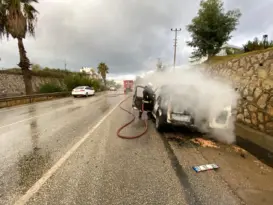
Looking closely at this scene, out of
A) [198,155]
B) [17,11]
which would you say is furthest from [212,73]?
[17,11]

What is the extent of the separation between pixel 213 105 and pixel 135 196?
4.31 m

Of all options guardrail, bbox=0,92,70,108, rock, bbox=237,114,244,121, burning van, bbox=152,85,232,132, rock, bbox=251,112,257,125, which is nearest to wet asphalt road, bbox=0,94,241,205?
burning van, bbox=152,85,232,132

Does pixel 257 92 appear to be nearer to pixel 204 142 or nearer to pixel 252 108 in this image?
pixel 252 108

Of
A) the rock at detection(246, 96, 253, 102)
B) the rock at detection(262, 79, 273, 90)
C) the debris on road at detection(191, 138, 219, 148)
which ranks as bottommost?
the debris on road at detection(191, 138, 219, 148)

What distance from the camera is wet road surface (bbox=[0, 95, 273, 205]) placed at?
2.96 m

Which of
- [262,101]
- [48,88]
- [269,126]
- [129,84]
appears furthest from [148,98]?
[129,84]

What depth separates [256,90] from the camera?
283 inches

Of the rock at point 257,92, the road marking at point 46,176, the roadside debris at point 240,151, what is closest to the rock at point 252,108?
the rock at point 257,92

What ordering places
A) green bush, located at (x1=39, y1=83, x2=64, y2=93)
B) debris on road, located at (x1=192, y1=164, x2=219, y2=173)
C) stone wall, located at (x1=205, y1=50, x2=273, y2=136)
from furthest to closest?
green bush, located at (x1=39, y1=83, x2=64, y2=93)
stone wall, located at (x1=205, y1=50, x2=273, y2=136)
debris on road, located at (x1=192, y1=164, x2=219, y2=173)

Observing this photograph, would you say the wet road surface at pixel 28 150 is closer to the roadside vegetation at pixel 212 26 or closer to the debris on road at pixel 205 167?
the debris on road at pixel 205 167

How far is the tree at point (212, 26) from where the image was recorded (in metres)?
22.2

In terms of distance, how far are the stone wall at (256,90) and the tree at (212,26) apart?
1432cm

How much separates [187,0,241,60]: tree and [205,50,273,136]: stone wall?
1432 centimetres

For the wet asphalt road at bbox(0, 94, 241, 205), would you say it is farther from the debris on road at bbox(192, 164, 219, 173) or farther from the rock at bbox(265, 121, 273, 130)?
the rock at bbox(265, 121, 273, 130)
